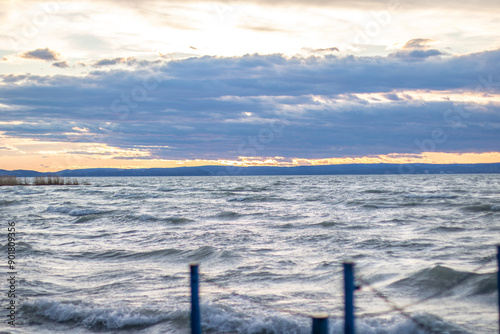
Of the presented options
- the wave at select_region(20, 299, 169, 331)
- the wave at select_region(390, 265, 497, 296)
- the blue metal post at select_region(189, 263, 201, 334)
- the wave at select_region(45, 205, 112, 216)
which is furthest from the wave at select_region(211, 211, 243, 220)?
the blue metal post at select_region(189, 263, 201, 334)

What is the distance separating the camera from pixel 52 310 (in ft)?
27.8

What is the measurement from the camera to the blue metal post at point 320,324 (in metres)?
4.03

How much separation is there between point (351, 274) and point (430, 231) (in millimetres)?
15329

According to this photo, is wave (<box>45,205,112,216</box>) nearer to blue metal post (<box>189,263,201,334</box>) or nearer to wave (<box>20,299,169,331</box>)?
wave (<box>20,299,169,331</box>)

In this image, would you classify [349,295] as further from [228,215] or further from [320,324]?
[228,215]

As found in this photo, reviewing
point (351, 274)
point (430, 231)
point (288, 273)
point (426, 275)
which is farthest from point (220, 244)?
point (351, 274)

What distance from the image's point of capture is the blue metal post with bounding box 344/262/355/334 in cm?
407

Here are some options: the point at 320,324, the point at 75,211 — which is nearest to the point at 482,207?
the point at 75,211

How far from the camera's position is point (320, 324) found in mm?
4039

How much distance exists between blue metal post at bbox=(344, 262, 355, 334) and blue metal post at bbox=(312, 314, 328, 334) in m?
0.24

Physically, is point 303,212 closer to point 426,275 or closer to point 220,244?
point 220,244

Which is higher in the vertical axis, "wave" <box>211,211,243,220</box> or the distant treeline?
the distant treeline

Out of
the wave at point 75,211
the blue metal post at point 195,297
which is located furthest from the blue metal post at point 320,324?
the wave at point 75,211

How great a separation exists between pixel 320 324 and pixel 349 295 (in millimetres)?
371
